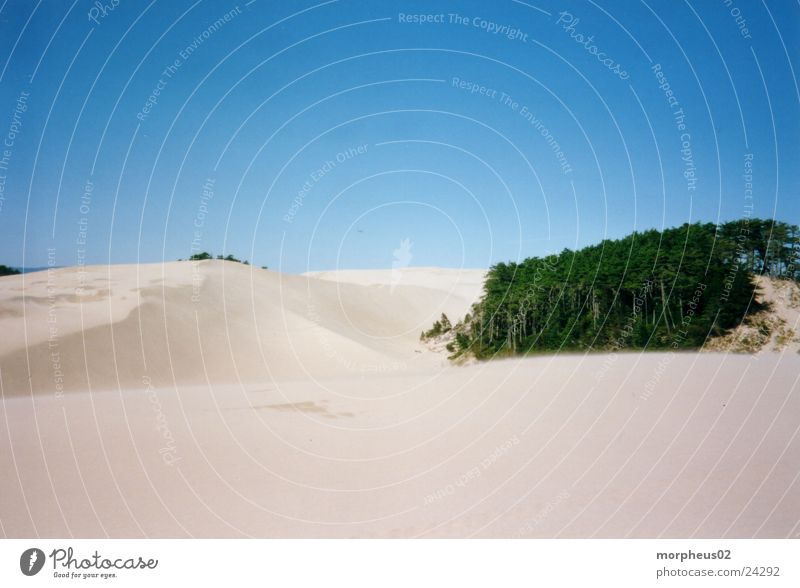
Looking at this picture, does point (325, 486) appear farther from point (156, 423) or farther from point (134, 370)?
point (134, 370)

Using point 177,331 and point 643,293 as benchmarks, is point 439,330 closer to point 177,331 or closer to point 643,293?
point 643,293

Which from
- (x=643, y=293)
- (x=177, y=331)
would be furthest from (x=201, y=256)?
(x=643, y=293)

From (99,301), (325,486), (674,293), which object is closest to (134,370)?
(99,301)

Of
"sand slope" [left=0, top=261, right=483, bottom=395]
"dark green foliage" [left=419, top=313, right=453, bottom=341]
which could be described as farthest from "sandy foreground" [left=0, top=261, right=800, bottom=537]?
"dark green foliage" [left=419, top=313, right=453, bottom=341]

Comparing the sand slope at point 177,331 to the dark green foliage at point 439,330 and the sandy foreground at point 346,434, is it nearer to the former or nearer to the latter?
the sandy foreground at point 346,434

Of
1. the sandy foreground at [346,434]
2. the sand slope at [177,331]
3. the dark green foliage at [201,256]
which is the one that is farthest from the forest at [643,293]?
the dark green foliage at [201,256]

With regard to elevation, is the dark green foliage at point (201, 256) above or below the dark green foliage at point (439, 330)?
above
